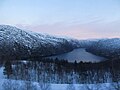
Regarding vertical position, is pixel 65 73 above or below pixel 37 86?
below

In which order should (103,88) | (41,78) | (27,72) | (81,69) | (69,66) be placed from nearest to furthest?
1. (103,88)
2. (41,78)
3. (27,72)
4. (81,69)
5. (69,66)

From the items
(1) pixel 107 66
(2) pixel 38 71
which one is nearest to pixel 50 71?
(2) pixel 38 71

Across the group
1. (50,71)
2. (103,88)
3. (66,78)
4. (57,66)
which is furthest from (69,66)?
(103,88)

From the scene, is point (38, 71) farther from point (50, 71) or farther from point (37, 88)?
point (37, 88)

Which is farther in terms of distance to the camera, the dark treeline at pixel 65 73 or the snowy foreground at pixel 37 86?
the dark treeline at pixel 65 73

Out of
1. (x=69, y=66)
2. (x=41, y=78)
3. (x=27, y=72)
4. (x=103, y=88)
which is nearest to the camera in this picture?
(x=103, y=88)

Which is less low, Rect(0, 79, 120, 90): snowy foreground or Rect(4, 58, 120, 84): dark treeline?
Rect(0, 79, 120, 90): snowy foreground

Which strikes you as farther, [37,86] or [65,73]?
[65,73]

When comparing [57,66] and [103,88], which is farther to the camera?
[57,66]

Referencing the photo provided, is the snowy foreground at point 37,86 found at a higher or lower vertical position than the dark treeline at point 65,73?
higher

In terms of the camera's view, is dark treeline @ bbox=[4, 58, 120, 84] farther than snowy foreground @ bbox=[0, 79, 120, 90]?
Yes
